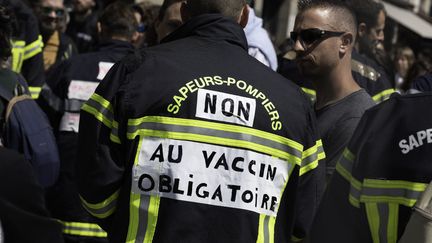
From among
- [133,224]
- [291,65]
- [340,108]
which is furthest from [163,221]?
[291,65]

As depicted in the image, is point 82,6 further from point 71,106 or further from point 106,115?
point 106,115

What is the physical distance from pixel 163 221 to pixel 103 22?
12.2 feet

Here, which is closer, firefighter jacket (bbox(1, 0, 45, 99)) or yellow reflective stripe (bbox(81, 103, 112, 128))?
yellow reflective stripe (bbox(81, 103, 112, 128))

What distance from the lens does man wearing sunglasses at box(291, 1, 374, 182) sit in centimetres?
493

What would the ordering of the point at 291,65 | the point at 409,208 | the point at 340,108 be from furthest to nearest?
the point at 291,65 < the point at 340,108 < the point at 409,208

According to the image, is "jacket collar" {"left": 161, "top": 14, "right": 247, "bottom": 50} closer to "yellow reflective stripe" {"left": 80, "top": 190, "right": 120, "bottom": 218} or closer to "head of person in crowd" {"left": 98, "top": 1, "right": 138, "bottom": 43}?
"yellow reflective stripe" {"left": 80, "top": 190, "right": 120, "bottom": 218}

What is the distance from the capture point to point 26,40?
8055 mm

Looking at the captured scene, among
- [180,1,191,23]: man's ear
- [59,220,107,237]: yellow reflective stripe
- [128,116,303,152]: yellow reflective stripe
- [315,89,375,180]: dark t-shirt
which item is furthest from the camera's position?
[59,220,107,237]: yellow reflective stripe

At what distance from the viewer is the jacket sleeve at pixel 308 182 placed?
13.5 feet

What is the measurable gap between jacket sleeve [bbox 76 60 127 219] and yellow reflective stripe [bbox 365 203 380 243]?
1.03m

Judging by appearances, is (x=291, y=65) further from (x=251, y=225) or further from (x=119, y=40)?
(x=251, y=225)

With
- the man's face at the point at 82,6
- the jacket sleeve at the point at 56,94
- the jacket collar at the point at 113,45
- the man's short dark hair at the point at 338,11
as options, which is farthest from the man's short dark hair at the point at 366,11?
the man's face at the point at 82,6

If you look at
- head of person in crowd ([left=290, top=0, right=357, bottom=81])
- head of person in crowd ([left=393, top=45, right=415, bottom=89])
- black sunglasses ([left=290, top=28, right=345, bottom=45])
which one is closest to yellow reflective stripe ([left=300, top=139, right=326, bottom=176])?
head of person in crowd ([left=290, top=0, right=357, bottom=81])

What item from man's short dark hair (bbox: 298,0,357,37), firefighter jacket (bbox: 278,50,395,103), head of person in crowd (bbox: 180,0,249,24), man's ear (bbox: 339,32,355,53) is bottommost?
firefighter jacket (bbox: 278,50,395,103)
